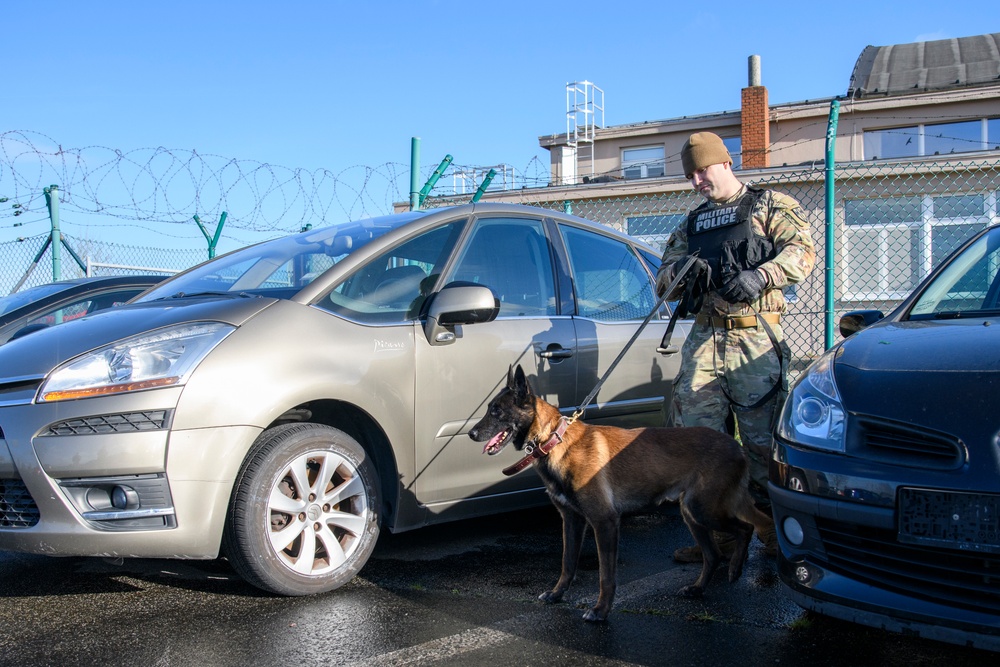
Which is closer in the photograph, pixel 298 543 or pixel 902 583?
pixel 902 583

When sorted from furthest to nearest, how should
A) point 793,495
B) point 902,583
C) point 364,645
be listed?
point 364,645 → point 793,495 → point 902,583

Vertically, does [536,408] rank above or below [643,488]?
above

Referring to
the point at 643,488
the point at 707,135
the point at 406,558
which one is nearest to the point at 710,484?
the point at 643,488

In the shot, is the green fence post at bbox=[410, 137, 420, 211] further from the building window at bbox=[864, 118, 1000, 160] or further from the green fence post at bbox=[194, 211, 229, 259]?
the building window at bbox=[864, 118, 1000, 160]

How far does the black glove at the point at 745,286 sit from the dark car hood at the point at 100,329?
2140 mm

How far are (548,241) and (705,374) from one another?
1.18 meters

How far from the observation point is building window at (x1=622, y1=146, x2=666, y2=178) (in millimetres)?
28891

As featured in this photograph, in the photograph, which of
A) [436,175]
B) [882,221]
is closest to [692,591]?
[436,175]

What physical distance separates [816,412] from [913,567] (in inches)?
22.7

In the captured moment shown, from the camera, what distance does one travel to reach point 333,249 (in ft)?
13.8

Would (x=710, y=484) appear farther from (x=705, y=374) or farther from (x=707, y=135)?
(x=707, y=135)

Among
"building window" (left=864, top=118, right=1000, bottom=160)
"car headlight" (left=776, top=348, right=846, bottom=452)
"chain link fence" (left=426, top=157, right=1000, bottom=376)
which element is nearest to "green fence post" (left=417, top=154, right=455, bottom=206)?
"car headlight" (left=776, top=348, right=846, bottom=452)

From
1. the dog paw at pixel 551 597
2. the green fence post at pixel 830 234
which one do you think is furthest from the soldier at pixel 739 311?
the green fence post at pixel 830 234

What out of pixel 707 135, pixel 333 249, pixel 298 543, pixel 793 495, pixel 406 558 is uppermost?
pixel 707 135
